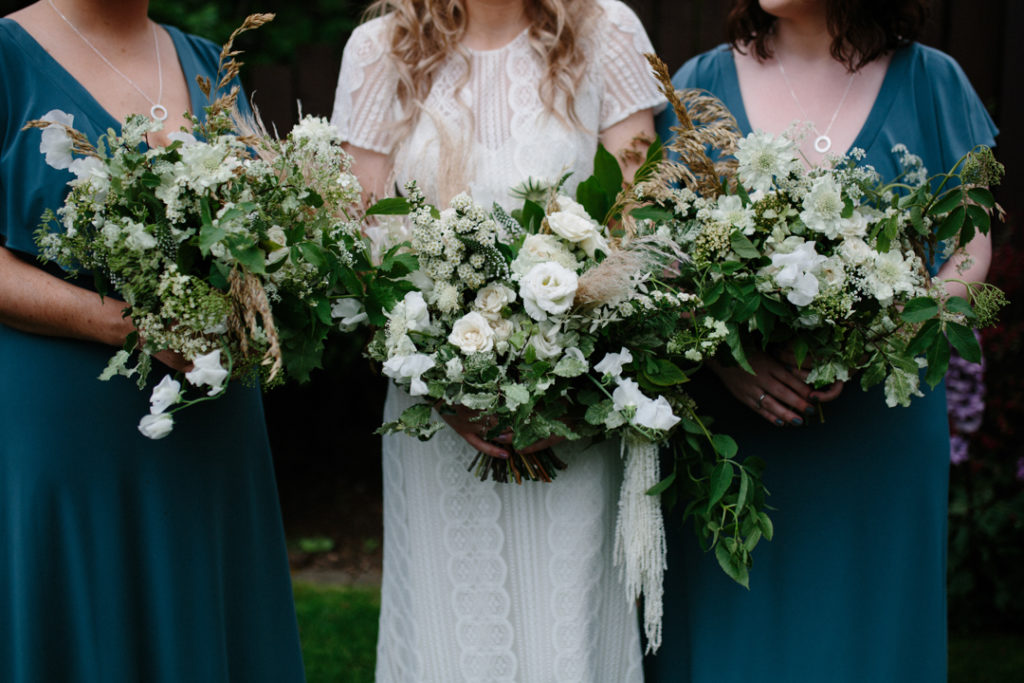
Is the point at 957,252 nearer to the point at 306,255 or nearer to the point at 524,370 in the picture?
the point at 524,370

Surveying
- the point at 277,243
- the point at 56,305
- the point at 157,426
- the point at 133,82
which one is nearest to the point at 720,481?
the point at 277,243

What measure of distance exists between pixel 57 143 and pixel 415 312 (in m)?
0.82

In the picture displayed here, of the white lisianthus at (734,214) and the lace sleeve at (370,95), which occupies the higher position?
the lace sleeve at (370,95)

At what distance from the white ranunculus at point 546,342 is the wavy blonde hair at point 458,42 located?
30.2 inches

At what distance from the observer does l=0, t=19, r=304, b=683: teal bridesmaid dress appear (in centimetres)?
212

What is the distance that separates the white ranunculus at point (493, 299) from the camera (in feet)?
6.63

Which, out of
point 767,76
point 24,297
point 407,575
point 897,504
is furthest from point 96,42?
point 897,504

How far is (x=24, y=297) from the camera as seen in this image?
6.93 feet

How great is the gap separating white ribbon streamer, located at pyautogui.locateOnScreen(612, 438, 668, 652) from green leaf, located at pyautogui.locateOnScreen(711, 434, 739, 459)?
139mm

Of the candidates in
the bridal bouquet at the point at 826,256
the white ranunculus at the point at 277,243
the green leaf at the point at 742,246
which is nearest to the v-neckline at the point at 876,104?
the bridal bouquet at the point at 826,256

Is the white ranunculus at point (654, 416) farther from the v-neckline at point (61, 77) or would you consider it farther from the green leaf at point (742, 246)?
the v-neckline at point (61, 77)

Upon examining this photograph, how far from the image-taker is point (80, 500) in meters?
2.16

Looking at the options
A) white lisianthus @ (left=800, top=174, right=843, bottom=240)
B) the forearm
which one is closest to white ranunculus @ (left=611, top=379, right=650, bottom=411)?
white lisianthus @ (left=800, top=174, right=843, bottom=240)

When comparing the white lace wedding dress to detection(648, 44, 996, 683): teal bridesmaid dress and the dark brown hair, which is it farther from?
the dark brown hair
